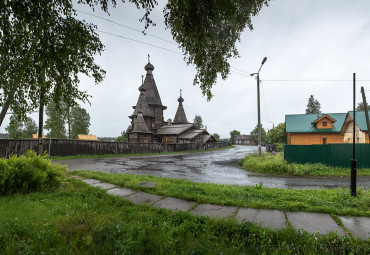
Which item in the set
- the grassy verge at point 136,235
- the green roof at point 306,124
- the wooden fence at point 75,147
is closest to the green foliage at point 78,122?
the wooden fence at point 75,147

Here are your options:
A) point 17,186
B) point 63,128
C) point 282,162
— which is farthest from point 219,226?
point 63,128

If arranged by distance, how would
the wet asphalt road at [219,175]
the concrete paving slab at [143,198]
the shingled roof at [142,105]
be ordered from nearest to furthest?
the concrete paving slab at [143,198] < the wet asphalt road at [219,175] < the shingled roof at [142,105]

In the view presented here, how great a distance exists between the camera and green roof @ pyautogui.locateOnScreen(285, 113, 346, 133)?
23444 millimetres

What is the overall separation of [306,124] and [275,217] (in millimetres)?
25712

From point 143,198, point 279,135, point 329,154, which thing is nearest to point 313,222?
point 143,198

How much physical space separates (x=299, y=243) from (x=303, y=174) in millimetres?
9387

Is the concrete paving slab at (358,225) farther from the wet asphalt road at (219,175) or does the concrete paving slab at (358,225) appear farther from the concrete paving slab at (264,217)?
the wet asphalt road at (219,175)

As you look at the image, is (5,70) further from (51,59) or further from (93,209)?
(93,209)

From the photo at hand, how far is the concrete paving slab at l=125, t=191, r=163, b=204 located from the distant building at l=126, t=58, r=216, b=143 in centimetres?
2778

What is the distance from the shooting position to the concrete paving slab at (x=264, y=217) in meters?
3.23

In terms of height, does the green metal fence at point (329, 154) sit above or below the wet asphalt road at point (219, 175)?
above

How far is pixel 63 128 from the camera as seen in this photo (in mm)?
48750

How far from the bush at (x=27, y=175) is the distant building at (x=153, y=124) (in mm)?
26969

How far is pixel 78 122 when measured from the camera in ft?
171
